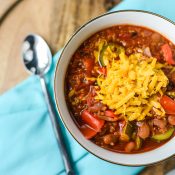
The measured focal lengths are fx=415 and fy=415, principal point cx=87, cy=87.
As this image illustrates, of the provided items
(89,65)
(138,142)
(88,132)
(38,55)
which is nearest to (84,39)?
(89,65)

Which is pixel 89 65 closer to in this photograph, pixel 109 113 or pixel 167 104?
pixel 109 113

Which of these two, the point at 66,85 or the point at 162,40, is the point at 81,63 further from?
the point at 162,40

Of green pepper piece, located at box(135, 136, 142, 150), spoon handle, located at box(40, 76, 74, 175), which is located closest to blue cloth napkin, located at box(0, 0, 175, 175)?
spoon handle, located at box(40, 76, 74, 175)

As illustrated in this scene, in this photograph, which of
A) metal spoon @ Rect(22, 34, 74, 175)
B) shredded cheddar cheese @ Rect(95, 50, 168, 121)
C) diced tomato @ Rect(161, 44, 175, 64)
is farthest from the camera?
metal spoon @ Rect(22, 34, 74, 175)

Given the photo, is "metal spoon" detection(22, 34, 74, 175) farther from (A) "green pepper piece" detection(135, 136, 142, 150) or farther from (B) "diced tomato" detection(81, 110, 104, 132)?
(A) "green pepper piece" detection(135, 136, 142, 150)

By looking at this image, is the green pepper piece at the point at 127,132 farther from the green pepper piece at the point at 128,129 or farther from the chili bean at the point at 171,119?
the chili bean at the point at 171,119

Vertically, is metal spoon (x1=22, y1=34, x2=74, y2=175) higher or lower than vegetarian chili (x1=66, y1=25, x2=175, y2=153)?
higher

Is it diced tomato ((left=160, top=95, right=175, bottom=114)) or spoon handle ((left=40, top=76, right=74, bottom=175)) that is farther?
spoon handle ((left=40, top=76, right=74, bottom=175))
